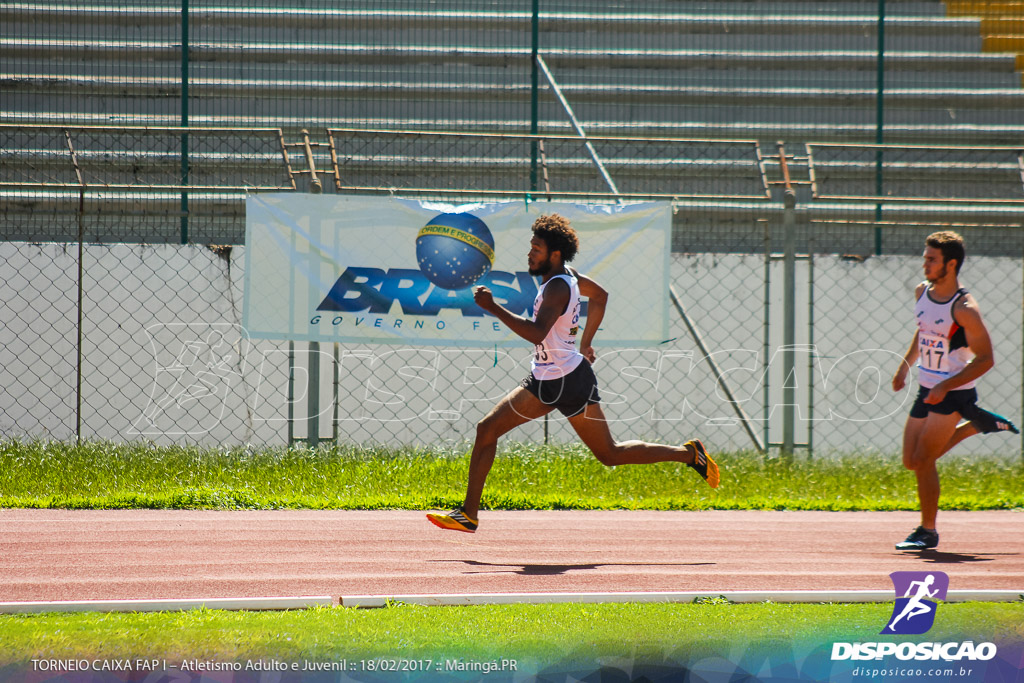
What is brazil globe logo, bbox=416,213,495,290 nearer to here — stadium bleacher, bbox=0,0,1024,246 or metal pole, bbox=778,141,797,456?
metal pole, bbox=778,141,797,456

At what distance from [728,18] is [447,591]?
33.2ft

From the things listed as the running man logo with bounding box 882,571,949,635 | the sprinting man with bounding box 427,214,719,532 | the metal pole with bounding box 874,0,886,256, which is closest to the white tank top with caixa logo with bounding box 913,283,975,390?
the running man logo with bounding box 882,571,949,635

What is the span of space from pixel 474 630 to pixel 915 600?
1.77 meters

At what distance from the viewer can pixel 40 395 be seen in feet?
26.6

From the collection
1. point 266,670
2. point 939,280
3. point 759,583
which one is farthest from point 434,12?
point 266,670

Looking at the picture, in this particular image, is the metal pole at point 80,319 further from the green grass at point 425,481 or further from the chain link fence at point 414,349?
the green grass at point 425,481

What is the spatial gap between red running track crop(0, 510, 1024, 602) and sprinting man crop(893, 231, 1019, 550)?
42cm

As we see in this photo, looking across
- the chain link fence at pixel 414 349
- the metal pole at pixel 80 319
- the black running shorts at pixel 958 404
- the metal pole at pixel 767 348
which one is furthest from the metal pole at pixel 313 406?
the black running shorts at pixel 958 404

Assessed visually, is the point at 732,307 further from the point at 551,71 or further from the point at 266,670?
the point at 266,670

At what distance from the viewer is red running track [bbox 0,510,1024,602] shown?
433cm

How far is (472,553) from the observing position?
5.12 metres

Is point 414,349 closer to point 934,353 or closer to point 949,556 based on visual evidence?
point 934,353

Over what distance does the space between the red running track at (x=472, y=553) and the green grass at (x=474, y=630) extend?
47cm

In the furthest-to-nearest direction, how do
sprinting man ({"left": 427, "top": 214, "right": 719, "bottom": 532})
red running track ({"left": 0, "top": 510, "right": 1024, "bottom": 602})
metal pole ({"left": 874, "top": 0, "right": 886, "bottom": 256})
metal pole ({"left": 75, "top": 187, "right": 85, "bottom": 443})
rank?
1. metal pole ({"left": 874, "top": 0, "right": 886, "bottom": 256})
2. metal pole ({"left": 75, "top": 187, "right": 85, "bottom": 443})
3. sprinting man ({"left": 427, "top": 214, "right": 719, "bottom": 532})
4. red running track ({"left": 0, "top": 510, "right": 1024, "bottom": 602})
